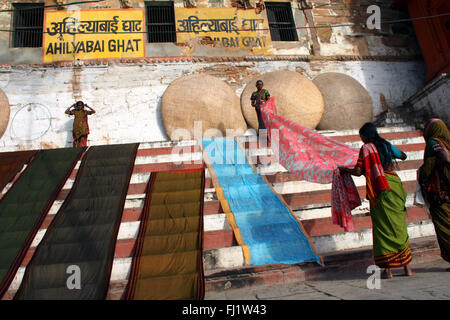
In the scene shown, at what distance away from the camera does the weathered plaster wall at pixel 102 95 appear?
8461 mm

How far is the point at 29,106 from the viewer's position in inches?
338

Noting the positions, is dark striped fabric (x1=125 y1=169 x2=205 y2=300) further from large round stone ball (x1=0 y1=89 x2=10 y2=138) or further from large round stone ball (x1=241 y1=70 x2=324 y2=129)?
large round stone ball (x1=0 y1=89 x2=10 y2=138)

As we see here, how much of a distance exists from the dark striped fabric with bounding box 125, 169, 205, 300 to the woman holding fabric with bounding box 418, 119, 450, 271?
245 cm

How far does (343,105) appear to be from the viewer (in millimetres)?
9133

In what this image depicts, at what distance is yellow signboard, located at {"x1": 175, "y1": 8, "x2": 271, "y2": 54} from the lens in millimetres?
9844

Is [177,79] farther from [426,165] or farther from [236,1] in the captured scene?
[426,165]

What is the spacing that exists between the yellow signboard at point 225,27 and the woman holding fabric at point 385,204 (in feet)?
25.3

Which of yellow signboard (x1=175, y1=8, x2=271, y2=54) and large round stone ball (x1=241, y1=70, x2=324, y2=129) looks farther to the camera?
yellow signboard (x1=175, y1=8, x2=271, y2=54)

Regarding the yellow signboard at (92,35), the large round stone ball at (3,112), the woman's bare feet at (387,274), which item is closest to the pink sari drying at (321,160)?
the woman's bare feet at (387,274)

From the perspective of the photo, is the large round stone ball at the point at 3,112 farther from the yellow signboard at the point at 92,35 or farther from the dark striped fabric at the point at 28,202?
the dark striped fabric at the point at 28,202

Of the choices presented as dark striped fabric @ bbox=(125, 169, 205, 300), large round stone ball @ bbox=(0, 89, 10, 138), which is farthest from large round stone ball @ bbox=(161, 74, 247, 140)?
large round stone ball @ bbox=(0, 89, 10, 138)

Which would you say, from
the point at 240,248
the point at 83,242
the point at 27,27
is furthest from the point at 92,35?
the point at 240,248

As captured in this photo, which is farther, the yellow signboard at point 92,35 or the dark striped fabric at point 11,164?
the yellow signboard at point 92,35

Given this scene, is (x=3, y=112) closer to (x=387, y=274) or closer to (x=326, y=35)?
(x=387, y=274)
